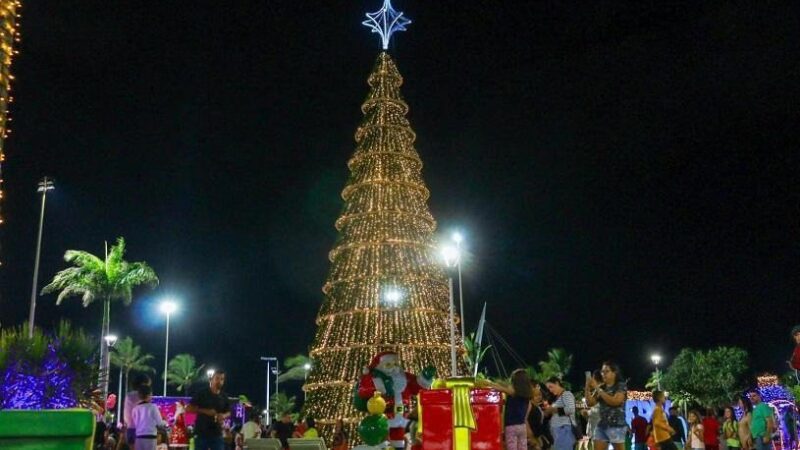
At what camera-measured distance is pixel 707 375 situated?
5844 cm

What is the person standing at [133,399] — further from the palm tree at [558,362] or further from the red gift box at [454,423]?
the palm tree at [558,362]

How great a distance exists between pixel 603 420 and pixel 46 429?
6.36 m

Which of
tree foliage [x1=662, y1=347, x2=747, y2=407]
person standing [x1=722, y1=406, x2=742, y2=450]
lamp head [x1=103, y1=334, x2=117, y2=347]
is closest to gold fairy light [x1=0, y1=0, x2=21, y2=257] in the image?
person standing [x1=722, y1=406, x2=742, y2=450]

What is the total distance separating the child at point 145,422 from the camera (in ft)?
31.6

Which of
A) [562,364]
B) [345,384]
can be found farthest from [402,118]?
[562,364]

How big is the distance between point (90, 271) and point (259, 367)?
54.4 metres

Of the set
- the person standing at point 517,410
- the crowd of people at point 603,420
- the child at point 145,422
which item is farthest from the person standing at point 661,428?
the child at point 145,422

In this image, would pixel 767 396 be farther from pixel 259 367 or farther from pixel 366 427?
pixel 259 367

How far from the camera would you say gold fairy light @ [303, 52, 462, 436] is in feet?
71.2

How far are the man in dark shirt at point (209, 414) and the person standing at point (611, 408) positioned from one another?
4.84 metres

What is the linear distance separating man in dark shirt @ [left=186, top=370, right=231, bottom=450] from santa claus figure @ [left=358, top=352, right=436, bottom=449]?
10.2ft

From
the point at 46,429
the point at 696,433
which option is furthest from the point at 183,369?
the point at 46,429

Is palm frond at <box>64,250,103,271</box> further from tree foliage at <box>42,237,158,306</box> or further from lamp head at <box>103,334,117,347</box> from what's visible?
lamp head at <box>103,334,117,347</box>

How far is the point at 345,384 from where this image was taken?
844 inches
